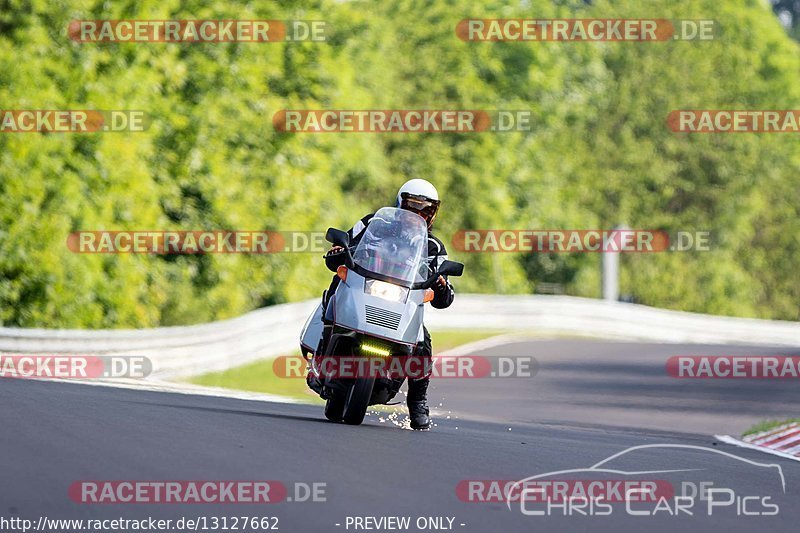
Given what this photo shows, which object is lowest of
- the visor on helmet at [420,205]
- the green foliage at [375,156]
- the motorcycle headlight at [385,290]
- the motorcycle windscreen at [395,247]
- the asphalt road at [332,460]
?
the asphalt road at [332,460]

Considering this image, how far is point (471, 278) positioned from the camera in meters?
65.9

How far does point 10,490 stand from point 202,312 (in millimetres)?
32548

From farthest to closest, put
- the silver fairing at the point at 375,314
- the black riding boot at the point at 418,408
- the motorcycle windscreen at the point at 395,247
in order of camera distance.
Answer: the black riding boot at the point at 418,408 → the motorcycle windscreen at the point at 395,247 → the silver fairing at the point at 375,314

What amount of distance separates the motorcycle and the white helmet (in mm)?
136

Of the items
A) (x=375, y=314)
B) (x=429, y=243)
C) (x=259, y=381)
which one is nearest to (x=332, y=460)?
(x=375, y=314)

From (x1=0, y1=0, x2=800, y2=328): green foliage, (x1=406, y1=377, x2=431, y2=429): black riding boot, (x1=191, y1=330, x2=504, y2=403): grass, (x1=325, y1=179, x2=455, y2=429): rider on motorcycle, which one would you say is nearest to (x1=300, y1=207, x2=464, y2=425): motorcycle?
(x1=325, y1=179, x2=455, y2=429): rider on motorcycle

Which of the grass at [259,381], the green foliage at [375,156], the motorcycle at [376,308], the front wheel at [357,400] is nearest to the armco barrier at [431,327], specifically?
the grass at [259,381]

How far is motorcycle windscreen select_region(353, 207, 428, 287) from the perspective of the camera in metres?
12.8

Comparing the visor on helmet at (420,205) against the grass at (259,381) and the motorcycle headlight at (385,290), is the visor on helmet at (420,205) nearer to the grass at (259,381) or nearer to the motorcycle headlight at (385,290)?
the motorcycle headlight at (385,290)

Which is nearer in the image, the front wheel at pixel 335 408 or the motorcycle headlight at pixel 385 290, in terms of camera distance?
the motorcycle headlight at pixel 385 290

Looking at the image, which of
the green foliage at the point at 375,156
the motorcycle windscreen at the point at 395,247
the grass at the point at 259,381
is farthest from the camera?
the green foliage at the point at 375,156

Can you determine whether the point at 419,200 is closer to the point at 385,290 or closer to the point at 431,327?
the point at 385,290

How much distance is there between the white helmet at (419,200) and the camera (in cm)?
1321

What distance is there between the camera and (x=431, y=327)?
4006 centimetres
